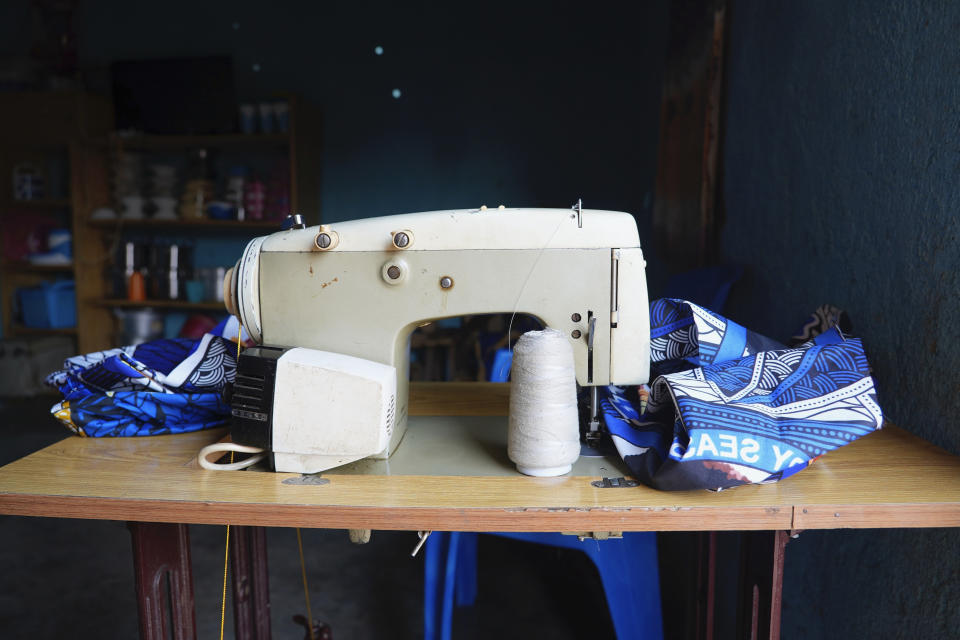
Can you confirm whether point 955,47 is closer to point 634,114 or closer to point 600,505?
point 600,505

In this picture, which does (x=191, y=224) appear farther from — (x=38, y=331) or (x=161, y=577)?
(x=161, y=577)

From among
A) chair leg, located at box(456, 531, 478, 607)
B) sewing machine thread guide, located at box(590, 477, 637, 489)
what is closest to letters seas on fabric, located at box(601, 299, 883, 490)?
sewing machine thread guide, located at box(590, 477, 637, 489)

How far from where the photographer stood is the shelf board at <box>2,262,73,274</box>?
16.0 ft

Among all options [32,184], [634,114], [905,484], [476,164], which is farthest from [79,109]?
[905,484]

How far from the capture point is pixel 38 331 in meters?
5.02

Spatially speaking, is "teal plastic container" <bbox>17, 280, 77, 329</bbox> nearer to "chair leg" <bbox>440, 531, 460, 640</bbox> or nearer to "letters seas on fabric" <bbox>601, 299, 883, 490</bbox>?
"chair leg" <bbox>440, 531, 460, 640</bbox>

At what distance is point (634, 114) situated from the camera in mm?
4594


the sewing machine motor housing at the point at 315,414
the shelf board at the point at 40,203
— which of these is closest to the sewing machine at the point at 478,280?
the sewing machine motor housing at the point at 315,414

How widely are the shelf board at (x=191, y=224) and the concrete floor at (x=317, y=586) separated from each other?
216 cm

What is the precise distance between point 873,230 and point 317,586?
2.24 m

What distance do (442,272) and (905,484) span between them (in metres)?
0.78

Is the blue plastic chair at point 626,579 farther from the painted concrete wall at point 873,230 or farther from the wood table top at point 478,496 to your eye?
the wood table top at point 478,496

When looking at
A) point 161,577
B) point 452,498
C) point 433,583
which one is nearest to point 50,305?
point 433,583

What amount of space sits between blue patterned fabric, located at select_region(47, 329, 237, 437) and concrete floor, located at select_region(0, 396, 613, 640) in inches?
51.3
